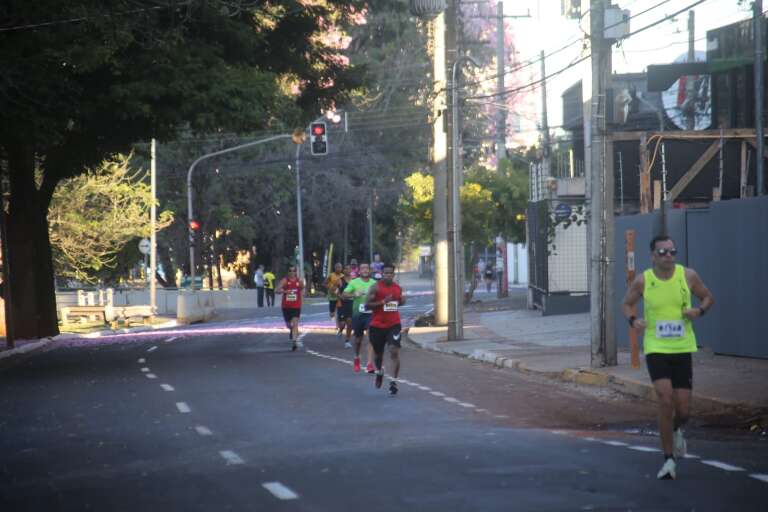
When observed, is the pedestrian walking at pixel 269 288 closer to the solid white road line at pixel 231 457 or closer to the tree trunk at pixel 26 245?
the tree trunk at pixel 26 245

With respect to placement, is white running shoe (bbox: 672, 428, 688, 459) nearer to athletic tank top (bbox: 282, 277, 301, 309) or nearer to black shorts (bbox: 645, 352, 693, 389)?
black shorts (bbox: 645, 352, 693, 389)

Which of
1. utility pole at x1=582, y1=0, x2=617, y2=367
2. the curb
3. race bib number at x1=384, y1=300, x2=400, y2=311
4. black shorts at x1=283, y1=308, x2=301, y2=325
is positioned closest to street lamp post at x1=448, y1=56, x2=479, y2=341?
black shorts at x1=283, y1=308, x2=301, y2=325

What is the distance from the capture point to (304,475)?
36.7 ft

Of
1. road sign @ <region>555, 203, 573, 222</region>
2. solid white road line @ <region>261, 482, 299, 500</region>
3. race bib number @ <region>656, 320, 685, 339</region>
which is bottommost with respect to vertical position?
solid white road line @ <region>261, 482, 299, 500</region>

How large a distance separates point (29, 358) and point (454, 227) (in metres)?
10.1

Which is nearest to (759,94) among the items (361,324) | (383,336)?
(361,324)

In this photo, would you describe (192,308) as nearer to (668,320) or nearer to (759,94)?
(759,94)

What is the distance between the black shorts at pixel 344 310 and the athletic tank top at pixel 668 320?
71.1ft

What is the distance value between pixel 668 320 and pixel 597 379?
976cm

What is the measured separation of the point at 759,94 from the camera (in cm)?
2959

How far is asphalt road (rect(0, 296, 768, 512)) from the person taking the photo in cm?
998

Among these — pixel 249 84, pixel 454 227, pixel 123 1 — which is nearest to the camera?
pixel 123 1

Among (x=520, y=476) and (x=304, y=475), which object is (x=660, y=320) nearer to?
(x=520, y=476)

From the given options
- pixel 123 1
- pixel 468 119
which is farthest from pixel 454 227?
pixel 468 119
